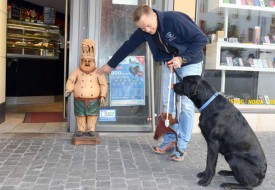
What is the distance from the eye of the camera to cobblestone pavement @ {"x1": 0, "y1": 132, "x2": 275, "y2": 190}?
3.53m

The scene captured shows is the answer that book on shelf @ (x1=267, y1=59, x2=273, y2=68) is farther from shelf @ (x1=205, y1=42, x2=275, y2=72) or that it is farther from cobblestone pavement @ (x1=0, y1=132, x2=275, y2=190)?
cobblestone pavement @ (x1=0, y1=132, x2=275, y2=190)

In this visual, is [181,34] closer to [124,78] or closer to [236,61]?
[124,78]

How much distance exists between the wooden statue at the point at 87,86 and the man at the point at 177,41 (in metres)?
0.78

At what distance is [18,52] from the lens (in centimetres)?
922

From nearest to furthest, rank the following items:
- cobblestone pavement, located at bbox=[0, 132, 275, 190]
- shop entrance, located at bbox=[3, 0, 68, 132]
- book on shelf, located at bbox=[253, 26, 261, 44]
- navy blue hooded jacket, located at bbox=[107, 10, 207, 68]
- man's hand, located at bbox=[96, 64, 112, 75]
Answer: cobblestone pavement, located at bbox=[0, 132, 275, 190]
navy blue hooded jacket, located at bbox=[107, 10, 207, 68]
man's hand, located at bbox=[96, 64, 112, 75]
book on shelf, located at bbox=[253, 26, 261, 44]
shop entrance, located at bbox=[3, 0, 68, 132]

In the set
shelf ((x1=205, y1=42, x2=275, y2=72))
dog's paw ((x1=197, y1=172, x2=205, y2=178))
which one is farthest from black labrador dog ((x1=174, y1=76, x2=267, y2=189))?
shelf ((x1=205, y1=42, x2=275, y2=72))

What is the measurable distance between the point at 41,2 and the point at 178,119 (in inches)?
294

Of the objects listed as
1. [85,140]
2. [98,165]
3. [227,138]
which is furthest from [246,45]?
[98,165]

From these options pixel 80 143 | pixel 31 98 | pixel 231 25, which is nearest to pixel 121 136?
pixel 80 143

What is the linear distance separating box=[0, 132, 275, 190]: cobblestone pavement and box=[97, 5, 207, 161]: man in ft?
1.34

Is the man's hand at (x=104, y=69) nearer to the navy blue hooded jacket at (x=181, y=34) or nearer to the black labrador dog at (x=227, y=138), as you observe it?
the navy blue hooded jacket at (x=181, y=34)

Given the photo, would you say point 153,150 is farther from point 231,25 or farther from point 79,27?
point 231,25

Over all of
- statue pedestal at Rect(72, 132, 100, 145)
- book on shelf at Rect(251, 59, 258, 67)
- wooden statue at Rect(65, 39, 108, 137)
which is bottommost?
statue pedestal at Rect(72, 132, 100, 145)

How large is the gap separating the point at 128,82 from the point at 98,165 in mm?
1996
